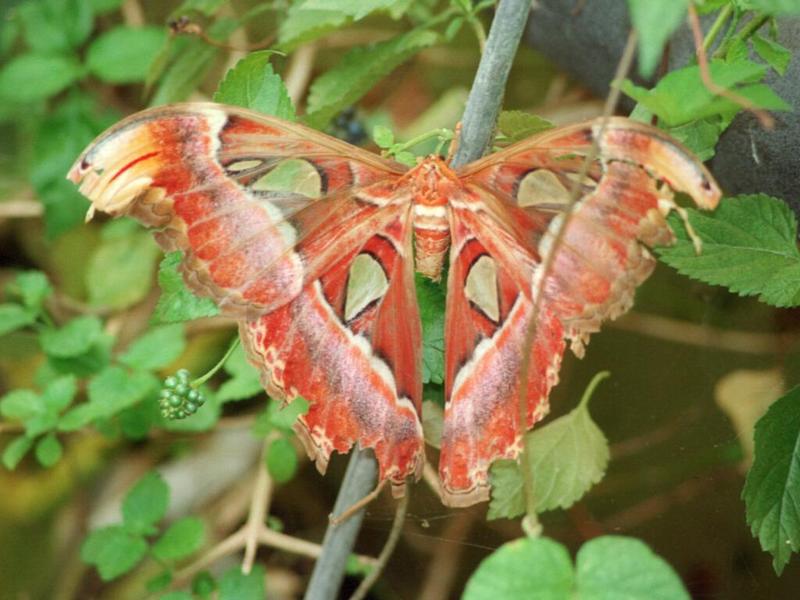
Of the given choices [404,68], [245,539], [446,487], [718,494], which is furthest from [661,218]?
[404,68]

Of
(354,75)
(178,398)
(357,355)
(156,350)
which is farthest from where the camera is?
(156,350)

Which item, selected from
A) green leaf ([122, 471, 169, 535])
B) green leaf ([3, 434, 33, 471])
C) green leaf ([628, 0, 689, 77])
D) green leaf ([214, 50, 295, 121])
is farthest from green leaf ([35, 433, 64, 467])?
green leaf ([628, 0, 689, 77])

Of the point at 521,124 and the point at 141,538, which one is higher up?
the point at 521,124

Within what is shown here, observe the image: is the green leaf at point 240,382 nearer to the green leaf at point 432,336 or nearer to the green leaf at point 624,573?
the green leaf at point 432,336

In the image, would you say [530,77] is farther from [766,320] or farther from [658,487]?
[658,487]

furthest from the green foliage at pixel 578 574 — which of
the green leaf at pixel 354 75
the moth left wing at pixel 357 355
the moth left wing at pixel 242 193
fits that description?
the green leaf at pixel 354 75

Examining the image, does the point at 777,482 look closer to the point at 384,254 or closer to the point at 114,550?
the point at 384,254

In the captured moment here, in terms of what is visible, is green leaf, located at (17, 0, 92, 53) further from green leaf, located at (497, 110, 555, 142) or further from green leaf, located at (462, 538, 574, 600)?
green leaf, located at (462, 538, 574, 600)

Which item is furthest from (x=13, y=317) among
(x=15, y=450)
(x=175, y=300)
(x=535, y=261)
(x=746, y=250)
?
(x=746, y=250)
